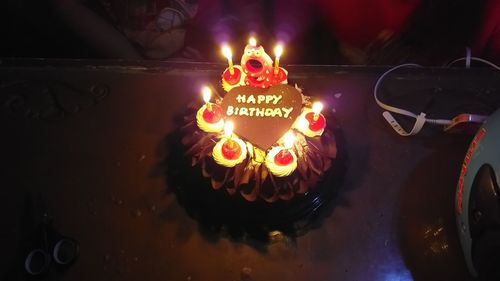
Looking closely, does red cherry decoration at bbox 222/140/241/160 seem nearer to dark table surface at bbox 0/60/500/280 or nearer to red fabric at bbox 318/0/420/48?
dark table surface at bbox 0/60/500/280

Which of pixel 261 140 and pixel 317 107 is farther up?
pixel 317 107

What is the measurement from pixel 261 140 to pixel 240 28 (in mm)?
868

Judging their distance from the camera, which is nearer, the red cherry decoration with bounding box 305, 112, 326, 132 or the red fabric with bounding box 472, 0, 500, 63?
the red cherry decoration with bounding box 305, 112, 326, 132

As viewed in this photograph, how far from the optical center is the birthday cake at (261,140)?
1134mm

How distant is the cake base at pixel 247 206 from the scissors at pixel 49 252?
374mm

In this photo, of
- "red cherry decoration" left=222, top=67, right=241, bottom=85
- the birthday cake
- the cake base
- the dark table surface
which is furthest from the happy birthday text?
the dark table surface

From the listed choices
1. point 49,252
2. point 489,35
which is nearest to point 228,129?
point 49,252

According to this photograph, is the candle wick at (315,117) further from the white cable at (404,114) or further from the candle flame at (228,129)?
the white cable at (404,114)

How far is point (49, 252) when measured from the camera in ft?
3.92

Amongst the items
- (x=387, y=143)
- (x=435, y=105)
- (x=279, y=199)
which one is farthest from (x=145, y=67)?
(x=435, y=105)

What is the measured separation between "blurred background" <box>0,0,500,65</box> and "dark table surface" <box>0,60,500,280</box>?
0.69ft

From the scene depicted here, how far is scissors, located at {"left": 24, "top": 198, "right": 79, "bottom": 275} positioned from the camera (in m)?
1.17

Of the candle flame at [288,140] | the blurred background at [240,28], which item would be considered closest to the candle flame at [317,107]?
the candle flame at [288,140]

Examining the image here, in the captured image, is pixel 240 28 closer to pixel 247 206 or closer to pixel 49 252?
pixel 247 206
